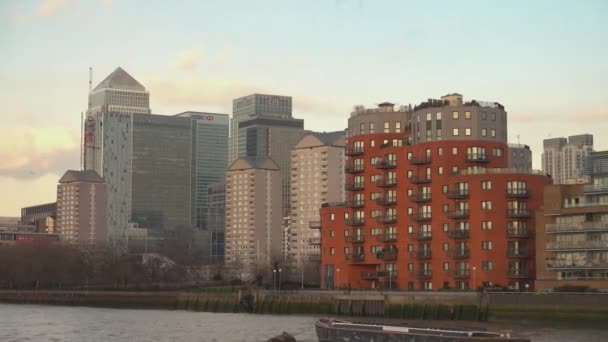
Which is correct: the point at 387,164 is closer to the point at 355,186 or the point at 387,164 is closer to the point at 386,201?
the point at 386,201

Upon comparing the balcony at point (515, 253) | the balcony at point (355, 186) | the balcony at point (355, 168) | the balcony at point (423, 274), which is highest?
the balcony at point (355, 168)

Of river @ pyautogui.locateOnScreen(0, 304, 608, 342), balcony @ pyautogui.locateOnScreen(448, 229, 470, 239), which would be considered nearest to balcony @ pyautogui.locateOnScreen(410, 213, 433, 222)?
balcony @ pyautogui.locateOnScreen(448, 229, 470, 239)

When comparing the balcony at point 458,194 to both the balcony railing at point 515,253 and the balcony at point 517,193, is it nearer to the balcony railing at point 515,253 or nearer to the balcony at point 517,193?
the balcony at point 517,193

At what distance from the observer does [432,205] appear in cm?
17175

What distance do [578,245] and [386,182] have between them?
39.3m

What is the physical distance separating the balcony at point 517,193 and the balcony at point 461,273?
12.9 m

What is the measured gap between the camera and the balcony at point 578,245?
147 meters

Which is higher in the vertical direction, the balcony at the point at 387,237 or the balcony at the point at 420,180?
the balcony at the point at 420,180

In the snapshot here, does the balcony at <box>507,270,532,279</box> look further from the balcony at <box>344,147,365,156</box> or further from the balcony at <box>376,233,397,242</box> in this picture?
the balcony at <box>344,147,365,156</box>

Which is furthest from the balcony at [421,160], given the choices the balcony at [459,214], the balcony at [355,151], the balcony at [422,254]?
the balcony at [355,151]

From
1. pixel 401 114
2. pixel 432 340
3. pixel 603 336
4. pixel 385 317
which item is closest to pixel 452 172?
pixel 401 114

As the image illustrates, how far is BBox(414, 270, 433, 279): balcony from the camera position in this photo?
171238mm

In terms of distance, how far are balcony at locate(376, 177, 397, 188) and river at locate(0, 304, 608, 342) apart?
30905 millimetres

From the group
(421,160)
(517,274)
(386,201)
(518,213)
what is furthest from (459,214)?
(386,201)
